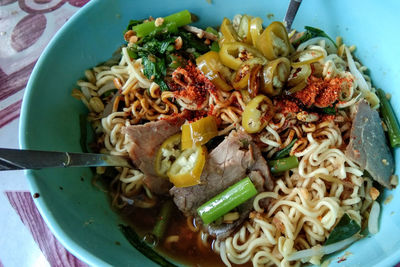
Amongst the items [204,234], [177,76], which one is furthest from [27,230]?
[177,76]

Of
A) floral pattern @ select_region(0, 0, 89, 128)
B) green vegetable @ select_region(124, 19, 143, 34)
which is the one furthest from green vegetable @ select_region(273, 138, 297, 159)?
floral pattern @ select_region(0, 0, 89, 128)

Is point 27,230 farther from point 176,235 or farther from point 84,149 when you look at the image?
point 176,235

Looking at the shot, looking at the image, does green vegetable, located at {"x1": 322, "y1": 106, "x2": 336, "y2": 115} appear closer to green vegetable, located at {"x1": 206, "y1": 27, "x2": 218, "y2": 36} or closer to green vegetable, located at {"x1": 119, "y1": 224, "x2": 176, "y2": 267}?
green vegetable, located at {"x1": 206, "y1": 27, "x2": 218, "y2": 36}

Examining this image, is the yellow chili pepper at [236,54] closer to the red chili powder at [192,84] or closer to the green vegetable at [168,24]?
the red chili powder at [192,84]

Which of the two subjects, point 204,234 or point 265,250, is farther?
point 204,234

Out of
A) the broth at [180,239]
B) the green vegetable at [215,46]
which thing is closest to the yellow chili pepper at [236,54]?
the green vegetable at [215,46]

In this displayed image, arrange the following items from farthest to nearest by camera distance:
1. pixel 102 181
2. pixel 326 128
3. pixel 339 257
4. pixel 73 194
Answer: pixel 102 181
pixel 326 128
pixel 73 194
pixel 339 257

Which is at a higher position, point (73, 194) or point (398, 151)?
point (398, 151)
